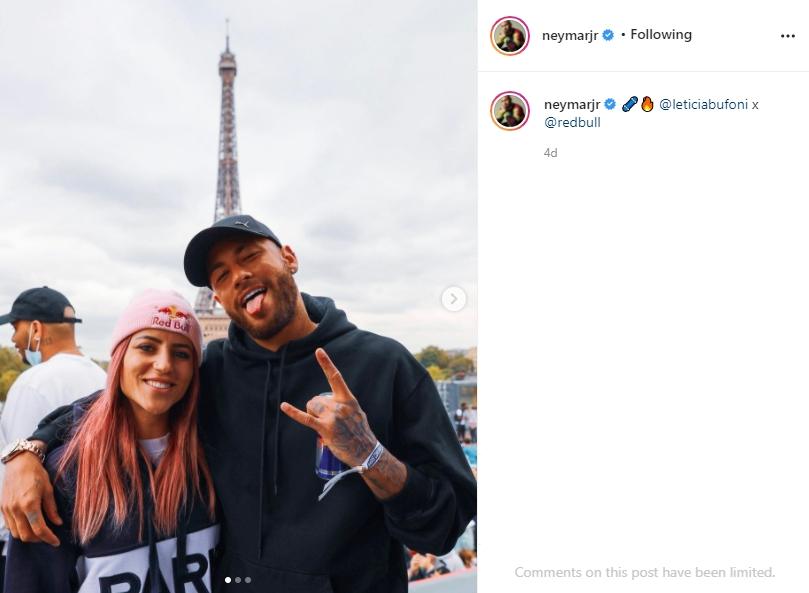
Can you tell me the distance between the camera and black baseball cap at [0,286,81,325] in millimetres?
2426

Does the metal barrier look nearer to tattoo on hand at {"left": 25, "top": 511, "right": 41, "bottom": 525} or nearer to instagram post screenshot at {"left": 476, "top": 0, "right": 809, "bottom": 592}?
instagram post screenshot at {"left": 476, "top": 0, "right": 809, "bottom": 592}

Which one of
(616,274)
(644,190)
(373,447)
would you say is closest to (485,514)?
(373,447)

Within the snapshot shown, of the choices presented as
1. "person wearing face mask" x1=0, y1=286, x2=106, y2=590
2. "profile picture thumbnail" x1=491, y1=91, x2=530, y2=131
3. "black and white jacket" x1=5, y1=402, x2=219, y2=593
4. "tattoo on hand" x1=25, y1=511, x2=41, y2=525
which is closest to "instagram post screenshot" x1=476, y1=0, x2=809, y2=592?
"profile picture thumbnail" x1=491, y1=91, x2=530, y2=131

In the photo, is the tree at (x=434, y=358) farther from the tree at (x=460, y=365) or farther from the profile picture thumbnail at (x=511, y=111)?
the profile picture thumbnail at (x=511, y=111)

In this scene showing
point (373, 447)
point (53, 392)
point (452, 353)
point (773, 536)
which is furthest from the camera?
point (53, 392)

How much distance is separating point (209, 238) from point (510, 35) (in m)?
0.88

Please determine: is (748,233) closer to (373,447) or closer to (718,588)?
(718,588)

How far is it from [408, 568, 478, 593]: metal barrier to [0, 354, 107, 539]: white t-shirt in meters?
1.48

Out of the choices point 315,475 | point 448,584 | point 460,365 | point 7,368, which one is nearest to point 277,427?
point 315,475

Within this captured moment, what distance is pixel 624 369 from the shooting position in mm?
1114

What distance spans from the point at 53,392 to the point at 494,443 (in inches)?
67.6

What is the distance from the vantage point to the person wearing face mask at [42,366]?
1.98 meters

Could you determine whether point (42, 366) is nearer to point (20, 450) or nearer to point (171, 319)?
point (20, 450)

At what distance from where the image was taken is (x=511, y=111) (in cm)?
116
